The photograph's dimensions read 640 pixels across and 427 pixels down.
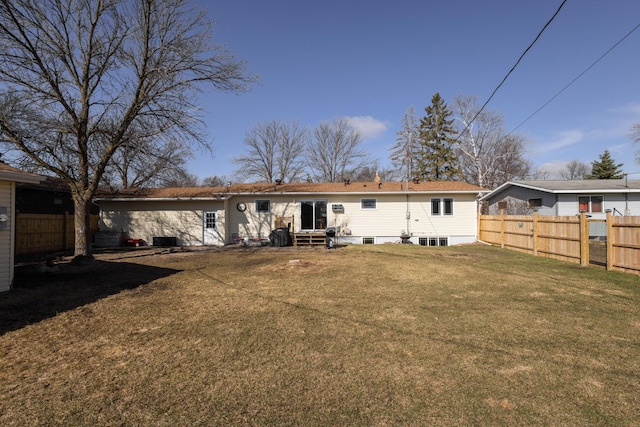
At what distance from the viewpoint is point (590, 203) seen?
16.9 m

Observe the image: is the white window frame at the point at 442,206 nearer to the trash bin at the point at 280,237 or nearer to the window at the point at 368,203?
the window at the point at 368,203

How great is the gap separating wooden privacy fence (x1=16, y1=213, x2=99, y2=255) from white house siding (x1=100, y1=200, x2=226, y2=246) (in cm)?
196

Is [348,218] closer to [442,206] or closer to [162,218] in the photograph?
[442,206]

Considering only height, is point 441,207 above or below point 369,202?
below

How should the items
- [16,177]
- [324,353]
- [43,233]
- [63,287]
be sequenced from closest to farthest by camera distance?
[324,353] < [16,177] < [63,287] < [43,233]

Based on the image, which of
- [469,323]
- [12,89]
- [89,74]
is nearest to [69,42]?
[89,74]

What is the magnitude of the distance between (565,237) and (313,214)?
1089 centimetres

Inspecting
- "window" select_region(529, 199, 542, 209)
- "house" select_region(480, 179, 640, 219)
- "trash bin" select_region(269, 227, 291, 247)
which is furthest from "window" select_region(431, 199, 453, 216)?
"trash bin" select_region(269, 227, 291, 247)

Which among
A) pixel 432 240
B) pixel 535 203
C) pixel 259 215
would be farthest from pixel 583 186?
pixel 259 215

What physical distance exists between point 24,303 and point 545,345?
8.40 metres

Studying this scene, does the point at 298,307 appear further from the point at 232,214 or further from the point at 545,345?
the point at 232,214

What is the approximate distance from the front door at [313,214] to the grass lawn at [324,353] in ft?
32.4

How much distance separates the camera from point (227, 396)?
279cm

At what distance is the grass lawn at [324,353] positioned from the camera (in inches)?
101
